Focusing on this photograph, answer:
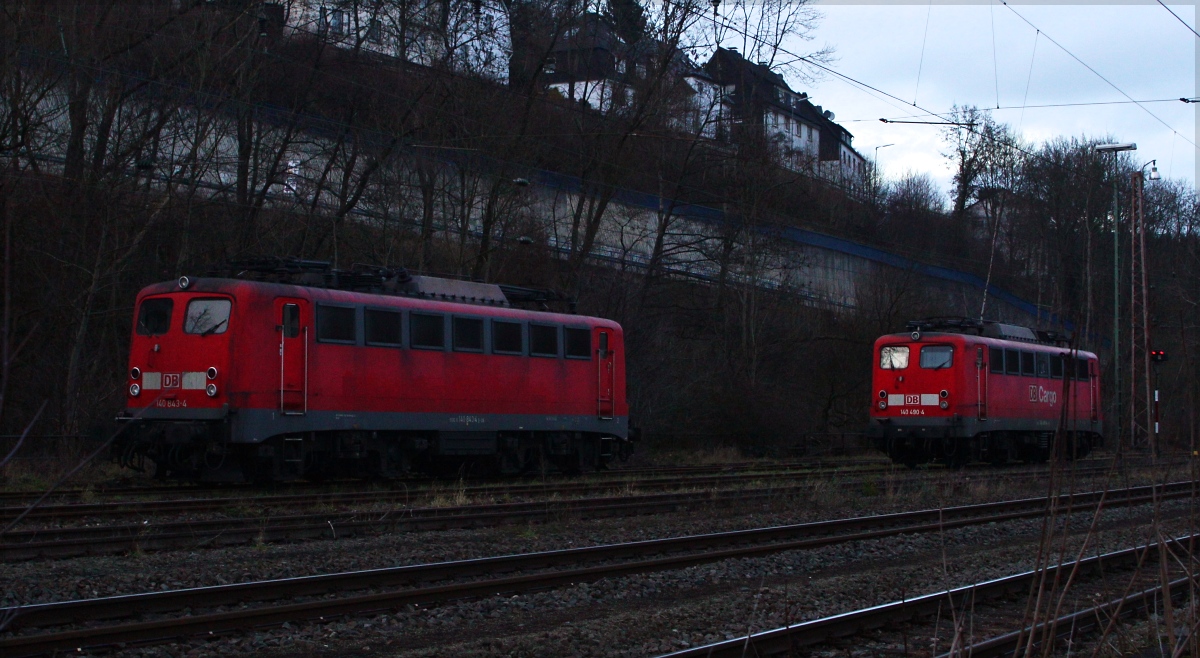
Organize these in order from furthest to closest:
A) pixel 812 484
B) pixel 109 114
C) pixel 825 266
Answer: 1. pixel 825 266
2. pixel 109 114
3. pixel 812 484

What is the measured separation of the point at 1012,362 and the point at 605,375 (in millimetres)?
11637

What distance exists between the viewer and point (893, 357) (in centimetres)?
2861

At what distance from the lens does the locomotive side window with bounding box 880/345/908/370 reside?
28.3 metres

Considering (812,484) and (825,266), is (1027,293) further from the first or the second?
(812,484)

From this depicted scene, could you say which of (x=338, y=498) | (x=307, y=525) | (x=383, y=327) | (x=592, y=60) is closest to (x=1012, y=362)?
(x=592, y=60)

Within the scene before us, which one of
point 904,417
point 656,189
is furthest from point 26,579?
point 656,189

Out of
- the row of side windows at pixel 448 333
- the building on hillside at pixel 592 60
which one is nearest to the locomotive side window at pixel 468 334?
the row of side windows at pixel 448 333

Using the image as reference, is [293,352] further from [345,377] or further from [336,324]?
[345,377]

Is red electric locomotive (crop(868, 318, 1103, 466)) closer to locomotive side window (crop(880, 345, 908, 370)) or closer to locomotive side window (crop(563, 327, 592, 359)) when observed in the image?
locomotive side window (crop(880, 345, 908, 370))

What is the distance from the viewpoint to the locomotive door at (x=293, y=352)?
17625mm

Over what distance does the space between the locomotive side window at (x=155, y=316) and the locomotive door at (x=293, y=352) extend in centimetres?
181

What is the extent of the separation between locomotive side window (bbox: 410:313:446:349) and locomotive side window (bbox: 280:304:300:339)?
2.31 m

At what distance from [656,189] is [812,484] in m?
18.4

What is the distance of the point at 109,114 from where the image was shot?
2306cm
